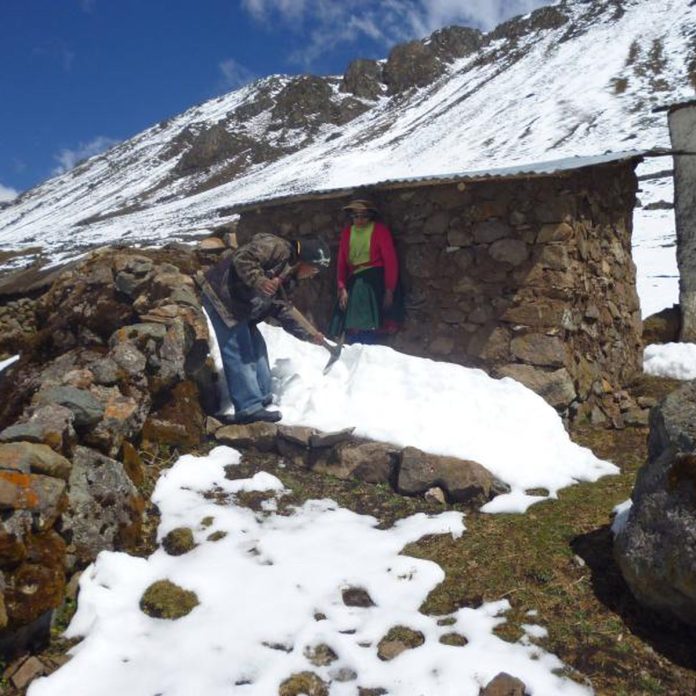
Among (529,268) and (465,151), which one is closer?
(529,268)

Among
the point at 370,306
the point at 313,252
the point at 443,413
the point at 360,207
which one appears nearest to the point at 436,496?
the point at 443,413

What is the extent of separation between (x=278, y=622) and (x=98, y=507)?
1403mm

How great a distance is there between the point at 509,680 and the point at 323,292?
6.04 meters

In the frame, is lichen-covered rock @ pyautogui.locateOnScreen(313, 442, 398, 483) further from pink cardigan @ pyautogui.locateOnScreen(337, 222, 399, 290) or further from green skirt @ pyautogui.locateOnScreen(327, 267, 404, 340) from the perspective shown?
pink cardigan @ pyautogui.locateOnScreen(337, 222, 399, 290)

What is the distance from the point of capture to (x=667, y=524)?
10.5ft

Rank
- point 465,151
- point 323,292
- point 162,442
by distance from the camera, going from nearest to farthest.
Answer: point 162,442 < point 323,292 < point 465,151

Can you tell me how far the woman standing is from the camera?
734cm

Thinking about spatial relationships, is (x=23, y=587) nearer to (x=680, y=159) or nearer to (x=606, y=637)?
(x=606, y=637)

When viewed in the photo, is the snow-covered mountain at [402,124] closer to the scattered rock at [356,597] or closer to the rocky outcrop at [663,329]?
the rocky outcrop at [663,329]

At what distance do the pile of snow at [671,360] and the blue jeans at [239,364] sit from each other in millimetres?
5319

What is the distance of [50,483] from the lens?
342 cm

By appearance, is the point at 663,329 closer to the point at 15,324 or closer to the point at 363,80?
the point at 15,324

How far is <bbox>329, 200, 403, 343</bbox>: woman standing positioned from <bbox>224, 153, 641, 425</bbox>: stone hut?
8.6 inches

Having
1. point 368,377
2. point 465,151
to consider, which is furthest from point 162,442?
point 465,151
